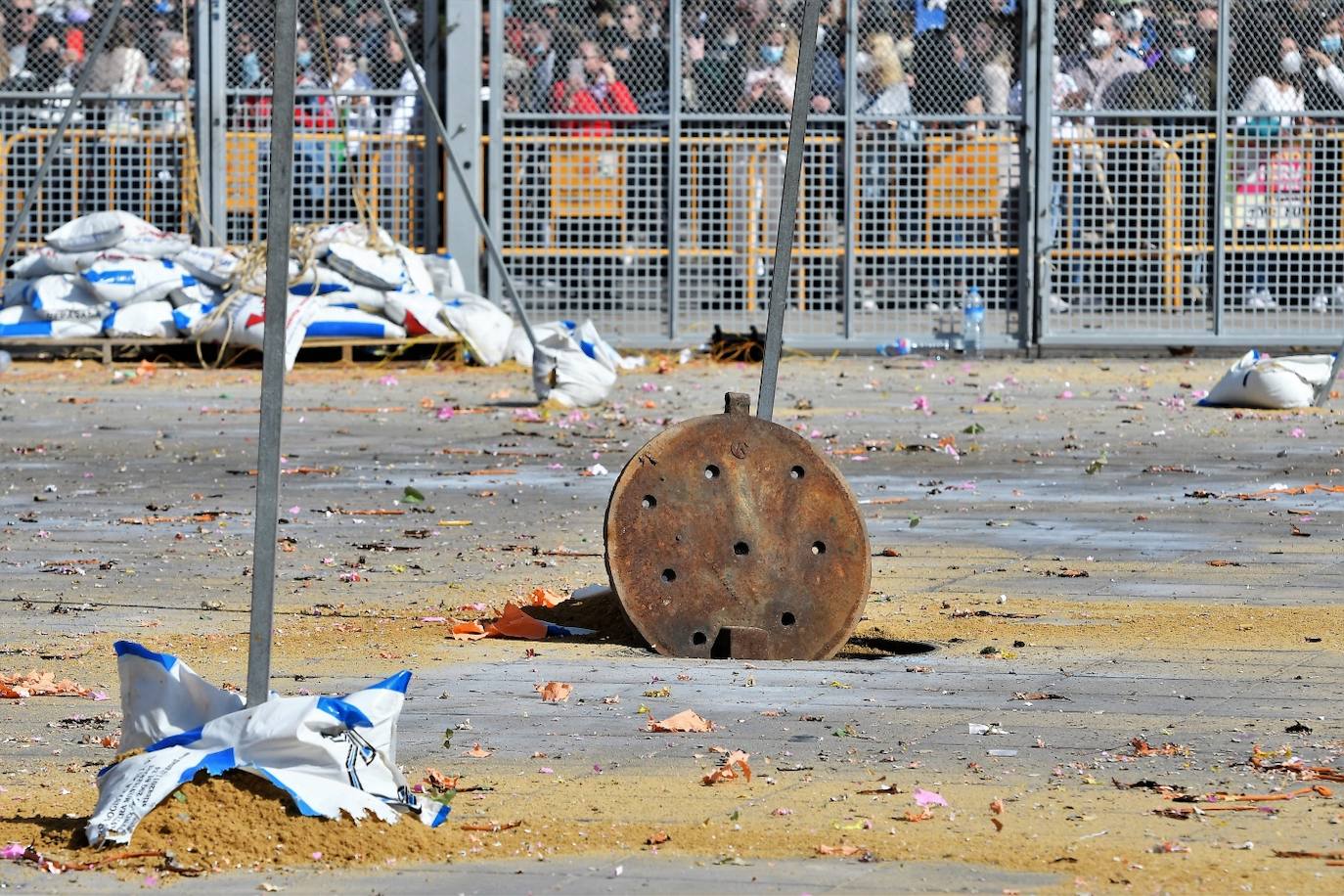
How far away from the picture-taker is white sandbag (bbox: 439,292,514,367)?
59.5 feet

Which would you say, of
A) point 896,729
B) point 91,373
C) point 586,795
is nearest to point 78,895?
point 586,795

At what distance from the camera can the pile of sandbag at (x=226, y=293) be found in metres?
18.2

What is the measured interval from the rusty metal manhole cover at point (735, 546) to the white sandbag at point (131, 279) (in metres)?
12.2

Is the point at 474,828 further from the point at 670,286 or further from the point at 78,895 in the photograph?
the point at 670,286

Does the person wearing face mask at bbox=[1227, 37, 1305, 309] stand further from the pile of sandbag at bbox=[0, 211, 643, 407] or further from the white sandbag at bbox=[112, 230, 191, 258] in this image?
the white sandbag at bbox=[112, 230, 191, 258]

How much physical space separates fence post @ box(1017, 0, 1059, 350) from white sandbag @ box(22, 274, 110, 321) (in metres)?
7.46

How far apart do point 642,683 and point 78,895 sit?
2.36m

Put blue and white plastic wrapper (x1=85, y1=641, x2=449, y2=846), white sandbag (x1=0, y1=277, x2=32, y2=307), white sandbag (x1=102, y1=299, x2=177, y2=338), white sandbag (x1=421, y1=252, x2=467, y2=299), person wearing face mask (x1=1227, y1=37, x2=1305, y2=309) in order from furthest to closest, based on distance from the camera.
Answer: person wearing face mask (x1=1227, y1=37, x2=1305, y2=309)
white sandbag (x1=421, y1=252, x2=467, y2=299)
white sandbag (x1=0, y1=277, x2=32, y2=307)
white sandbag (x1=102, y1=299, x2=177, y2=338)
blue and white plastic wrapper (x1=85, y1=641, x2=449, y2=846)

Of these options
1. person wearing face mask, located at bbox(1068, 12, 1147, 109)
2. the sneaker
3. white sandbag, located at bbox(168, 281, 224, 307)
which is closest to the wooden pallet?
white sandbag, located at bbox(168, 281, 224, 307)

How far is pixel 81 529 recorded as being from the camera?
32.4 feet

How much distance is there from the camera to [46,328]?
18469mm

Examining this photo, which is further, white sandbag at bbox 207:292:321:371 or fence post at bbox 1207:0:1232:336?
fence post at bbox 1207:0:1232:336

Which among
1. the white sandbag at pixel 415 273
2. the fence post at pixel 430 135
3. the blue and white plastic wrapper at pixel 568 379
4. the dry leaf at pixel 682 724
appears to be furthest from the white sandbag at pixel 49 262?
the dry leaf at pixel 682 724

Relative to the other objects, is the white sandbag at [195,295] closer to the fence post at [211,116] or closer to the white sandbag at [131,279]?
the white sandbag at [131,279]
